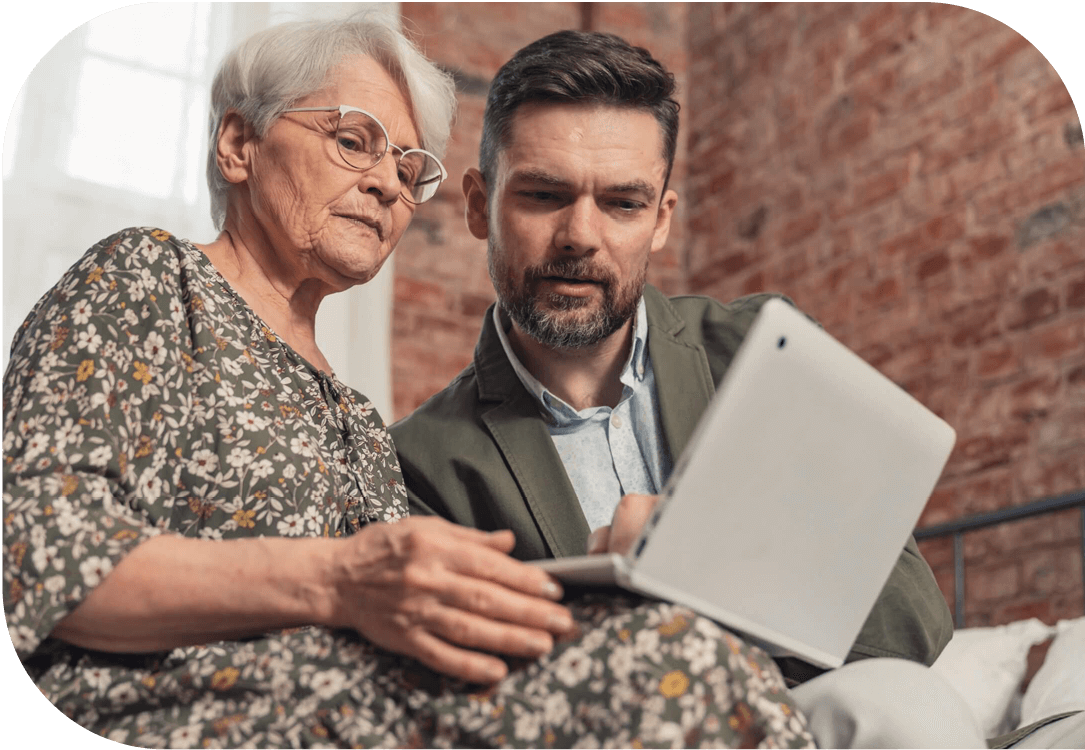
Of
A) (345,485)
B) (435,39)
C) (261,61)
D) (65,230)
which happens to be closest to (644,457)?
(345,485)

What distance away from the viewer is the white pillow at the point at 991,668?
2.20 meters

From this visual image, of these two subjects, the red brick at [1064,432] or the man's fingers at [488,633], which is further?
the red brick at [1064,432]

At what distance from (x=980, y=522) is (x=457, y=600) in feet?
7.86

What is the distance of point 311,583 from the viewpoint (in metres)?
1.01

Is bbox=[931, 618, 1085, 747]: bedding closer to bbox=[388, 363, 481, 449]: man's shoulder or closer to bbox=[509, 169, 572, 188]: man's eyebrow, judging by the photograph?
bbox=[388, 363, 481, 449]: man's shoulder

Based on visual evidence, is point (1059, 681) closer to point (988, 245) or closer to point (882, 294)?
point (988, 245)

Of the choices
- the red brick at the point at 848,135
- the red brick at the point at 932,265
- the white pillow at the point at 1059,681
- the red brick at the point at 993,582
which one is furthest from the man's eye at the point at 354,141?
the red brick at the point at 848,135

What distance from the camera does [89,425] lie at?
105 cm

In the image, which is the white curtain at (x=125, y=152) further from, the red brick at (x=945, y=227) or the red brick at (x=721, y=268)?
the red brick at (x=945, y=227)

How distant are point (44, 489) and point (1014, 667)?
6.18ft

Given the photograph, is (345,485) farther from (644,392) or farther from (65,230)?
(65,230)

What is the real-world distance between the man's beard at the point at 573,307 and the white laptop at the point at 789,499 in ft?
2.65

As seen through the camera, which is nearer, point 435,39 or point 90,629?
point 90,629

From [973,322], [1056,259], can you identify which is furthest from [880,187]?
[1056,259]
